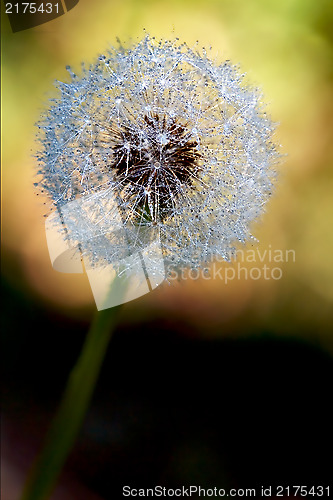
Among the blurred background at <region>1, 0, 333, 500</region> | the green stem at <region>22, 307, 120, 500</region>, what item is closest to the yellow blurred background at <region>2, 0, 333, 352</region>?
the blurred background at <region>1, 0, 333, 500</region>

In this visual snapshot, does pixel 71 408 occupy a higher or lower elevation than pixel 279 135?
lower

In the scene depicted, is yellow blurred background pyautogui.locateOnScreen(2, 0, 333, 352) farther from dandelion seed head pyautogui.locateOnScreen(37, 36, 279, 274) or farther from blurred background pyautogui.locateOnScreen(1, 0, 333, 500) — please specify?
dandelion seed head pyautogui.locateOnScreen(37, 36, 279, 274)

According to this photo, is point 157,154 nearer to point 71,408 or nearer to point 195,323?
point 71,408

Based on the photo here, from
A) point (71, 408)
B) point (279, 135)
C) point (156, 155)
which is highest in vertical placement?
point (279, 135)

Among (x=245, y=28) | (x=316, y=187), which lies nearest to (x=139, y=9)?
(x=245, y=28)

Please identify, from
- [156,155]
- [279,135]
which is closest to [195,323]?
[279,135]

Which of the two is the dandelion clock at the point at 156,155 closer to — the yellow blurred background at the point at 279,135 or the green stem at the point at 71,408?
the green stem at the point at 71,408

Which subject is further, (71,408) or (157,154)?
(71,408)
